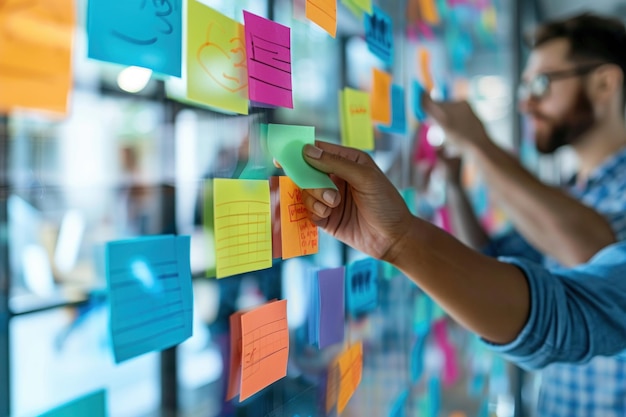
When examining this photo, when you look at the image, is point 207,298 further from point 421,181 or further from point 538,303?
point 421,181

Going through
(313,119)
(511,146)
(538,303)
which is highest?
(511,146)

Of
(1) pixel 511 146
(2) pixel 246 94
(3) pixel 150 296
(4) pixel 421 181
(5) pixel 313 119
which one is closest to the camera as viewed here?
(3) pixel 150 296

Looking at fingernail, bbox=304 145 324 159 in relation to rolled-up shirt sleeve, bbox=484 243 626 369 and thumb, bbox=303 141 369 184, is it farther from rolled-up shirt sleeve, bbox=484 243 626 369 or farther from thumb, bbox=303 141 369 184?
rolled-up shirt sleeve, bbox=484 243 626 369

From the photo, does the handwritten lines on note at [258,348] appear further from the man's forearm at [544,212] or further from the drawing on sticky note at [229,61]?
the man's forearm at [544,212]

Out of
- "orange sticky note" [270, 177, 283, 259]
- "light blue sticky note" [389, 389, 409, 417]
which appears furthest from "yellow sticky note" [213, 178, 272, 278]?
"light blue sticky note" [389, 389, 409, 417]

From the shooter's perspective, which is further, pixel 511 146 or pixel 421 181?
pixel 511 146

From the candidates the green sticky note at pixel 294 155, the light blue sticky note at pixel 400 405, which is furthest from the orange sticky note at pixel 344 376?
the green sticky note at pixel 294 155

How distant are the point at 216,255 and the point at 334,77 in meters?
0.33

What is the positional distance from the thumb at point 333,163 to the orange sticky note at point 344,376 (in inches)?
10.6

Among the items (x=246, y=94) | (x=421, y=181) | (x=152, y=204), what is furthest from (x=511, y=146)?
(x=152, y=204)

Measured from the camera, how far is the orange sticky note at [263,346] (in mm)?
523

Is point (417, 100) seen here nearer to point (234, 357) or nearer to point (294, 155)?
point (294, 155)

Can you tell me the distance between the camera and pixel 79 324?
1.16ft

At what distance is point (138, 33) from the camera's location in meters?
0.38
